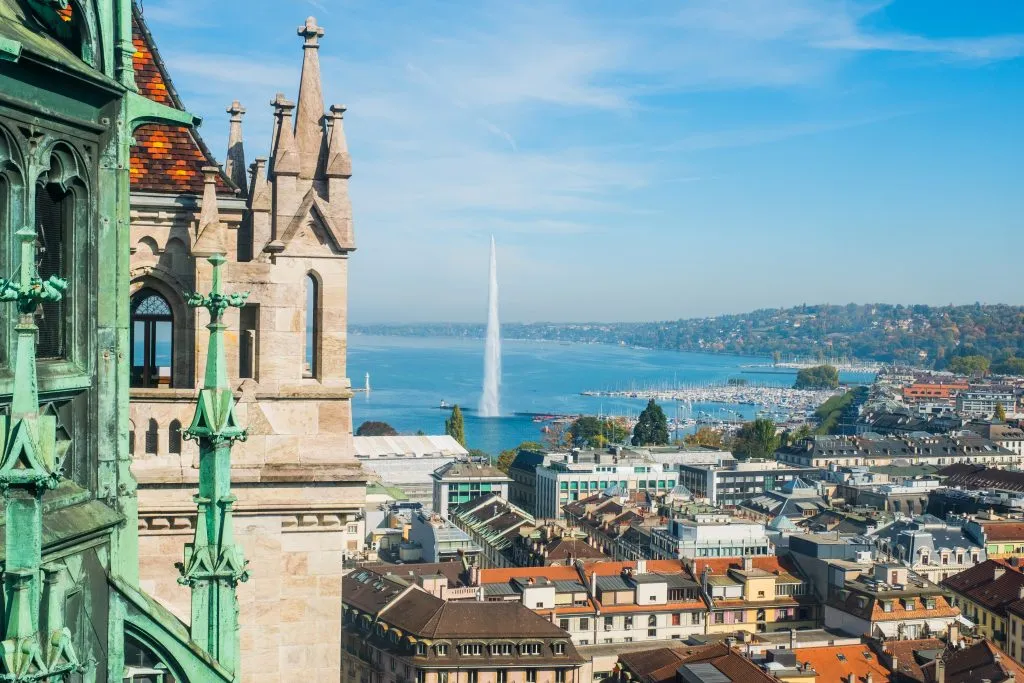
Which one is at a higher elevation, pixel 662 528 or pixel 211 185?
pixel 211 185

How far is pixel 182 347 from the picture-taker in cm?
1093

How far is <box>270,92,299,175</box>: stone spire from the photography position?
11.4 m

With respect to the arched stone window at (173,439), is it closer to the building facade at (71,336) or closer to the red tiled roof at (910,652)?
the building facade at (71,336)

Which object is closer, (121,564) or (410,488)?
(121,564)

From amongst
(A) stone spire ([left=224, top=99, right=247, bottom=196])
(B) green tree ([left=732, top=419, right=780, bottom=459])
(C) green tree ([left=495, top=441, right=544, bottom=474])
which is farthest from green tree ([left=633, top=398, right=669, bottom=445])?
(A) stone spire ([left=224, top=99, right=247, bottom=196])

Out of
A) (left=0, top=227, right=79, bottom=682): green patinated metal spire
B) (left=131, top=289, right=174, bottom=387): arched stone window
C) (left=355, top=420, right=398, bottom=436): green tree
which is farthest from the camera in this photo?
(left=355, top=420, right=398, bottom=436): green tree

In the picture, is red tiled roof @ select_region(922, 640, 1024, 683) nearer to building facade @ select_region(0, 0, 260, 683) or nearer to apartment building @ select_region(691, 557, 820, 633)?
apartment building @ select_region(691, 557, 820, 633)

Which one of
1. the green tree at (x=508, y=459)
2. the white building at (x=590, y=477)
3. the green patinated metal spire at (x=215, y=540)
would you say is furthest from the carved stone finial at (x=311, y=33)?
the green tree at (x=508, y=459)

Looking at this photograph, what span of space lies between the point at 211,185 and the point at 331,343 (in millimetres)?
1673

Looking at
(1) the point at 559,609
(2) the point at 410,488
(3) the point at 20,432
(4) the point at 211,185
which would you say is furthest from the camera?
(2) the point at 410,488

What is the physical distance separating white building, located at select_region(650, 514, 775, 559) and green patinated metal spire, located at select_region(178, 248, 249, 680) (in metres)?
74.8

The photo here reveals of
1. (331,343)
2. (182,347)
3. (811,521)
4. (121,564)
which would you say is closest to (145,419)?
(182,347)

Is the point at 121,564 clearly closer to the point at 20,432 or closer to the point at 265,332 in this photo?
the point at 20,432

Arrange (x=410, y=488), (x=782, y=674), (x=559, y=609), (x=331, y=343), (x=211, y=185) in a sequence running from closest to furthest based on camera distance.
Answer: (x=211, y=185), (x=331, y=343), (x=782, y=674), (x=559, y=609), (x=410, y=488)
